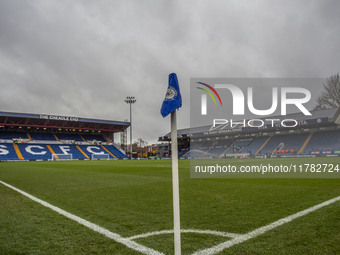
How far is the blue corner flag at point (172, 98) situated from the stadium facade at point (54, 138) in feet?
165

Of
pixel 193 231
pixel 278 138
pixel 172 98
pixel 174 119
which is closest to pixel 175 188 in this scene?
pixel 174 119

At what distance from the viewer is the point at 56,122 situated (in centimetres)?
5681

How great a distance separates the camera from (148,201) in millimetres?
6027

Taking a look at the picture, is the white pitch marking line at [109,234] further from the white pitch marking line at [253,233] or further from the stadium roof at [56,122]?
the stadium roof at [56,122]

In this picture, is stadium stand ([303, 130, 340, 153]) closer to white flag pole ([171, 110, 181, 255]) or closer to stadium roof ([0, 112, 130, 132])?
stadium roof ([0, 112, 130, 132])

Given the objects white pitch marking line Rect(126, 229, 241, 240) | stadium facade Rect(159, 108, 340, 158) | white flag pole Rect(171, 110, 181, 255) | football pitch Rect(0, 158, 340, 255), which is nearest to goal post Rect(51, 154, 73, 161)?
stadium facade Rect(159, 108, 340, 158)

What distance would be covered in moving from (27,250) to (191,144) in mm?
66050

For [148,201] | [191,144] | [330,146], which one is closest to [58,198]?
[148,201]

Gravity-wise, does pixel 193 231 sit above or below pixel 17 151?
below

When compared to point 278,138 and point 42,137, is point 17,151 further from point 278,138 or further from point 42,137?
point 278,138

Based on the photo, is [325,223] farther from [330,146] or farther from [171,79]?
[330,146]

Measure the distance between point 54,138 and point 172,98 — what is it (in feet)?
199

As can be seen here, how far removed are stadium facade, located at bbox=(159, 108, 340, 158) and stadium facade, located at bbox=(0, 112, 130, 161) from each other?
68.6ft

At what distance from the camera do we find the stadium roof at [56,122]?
50062 millimetres
